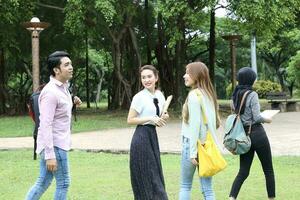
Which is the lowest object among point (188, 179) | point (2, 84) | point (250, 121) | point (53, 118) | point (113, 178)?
point (113, 178)

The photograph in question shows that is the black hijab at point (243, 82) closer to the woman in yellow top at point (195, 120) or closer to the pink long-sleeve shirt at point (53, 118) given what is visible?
the woman in yellow top at point (195, 120)

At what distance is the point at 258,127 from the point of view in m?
6.55

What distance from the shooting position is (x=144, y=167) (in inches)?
220

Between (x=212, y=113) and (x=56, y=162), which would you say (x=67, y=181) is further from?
(x=212, y=113)

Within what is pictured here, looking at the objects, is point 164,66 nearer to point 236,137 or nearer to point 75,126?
point 75,126

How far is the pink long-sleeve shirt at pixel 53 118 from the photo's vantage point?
203 inches

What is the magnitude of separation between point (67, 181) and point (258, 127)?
7.72ft

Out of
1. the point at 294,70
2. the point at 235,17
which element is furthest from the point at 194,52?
the point at 235,17

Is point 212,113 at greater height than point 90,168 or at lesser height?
greater

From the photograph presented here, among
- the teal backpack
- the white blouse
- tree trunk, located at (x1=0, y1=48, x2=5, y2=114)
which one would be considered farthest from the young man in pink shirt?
tree trunk, located at (x1=0, y1=48, x2=5, y2=114)

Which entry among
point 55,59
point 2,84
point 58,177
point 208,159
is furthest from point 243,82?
point 2,84

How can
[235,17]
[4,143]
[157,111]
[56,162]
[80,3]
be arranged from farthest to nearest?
[235,17] → [80,3] → [4,143] → [157,111] → [56,162]

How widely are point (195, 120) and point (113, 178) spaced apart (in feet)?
11.5

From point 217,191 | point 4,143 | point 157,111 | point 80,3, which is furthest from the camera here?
point 80,3
